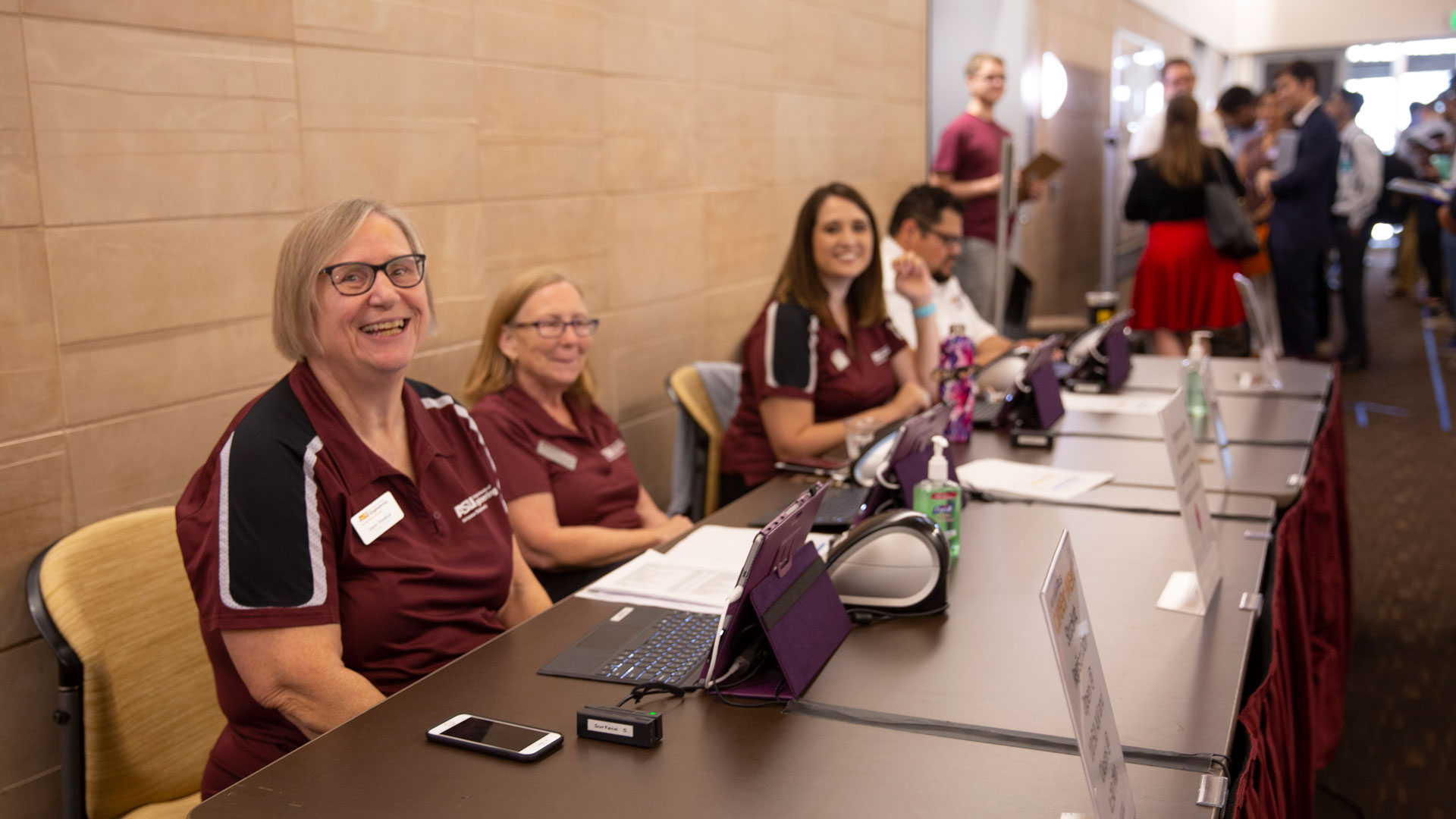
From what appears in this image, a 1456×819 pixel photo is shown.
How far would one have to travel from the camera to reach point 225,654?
159 cm

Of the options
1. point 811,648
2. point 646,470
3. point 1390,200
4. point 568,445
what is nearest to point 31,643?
point 568,445

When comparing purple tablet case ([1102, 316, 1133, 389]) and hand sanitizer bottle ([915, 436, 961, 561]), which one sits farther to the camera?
purple tablet case ([1102, 316, 1133, 389])

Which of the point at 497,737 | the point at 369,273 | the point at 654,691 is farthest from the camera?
the point at 369,273

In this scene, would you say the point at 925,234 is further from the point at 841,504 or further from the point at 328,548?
the point at 328,548

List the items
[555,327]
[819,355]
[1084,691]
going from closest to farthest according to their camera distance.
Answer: [1084,691]
[555,327]
[819,355]

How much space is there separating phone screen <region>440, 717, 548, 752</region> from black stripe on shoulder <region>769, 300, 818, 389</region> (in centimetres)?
177

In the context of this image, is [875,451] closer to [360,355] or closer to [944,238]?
[360,355]

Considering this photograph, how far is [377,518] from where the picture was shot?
1683mm

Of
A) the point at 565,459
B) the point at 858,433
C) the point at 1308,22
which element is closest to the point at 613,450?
the point at 565,459

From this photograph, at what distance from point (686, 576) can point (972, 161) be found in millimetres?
4385

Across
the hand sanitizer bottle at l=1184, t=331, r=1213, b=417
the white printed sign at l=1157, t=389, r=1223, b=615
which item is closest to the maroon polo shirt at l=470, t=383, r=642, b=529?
Answer: the white printed sign at l=1157, t=389, r=1223, b=615

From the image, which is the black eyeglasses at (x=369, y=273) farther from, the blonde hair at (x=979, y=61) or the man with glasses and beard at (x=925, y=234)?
the blonde hair at (x=979, y=61)

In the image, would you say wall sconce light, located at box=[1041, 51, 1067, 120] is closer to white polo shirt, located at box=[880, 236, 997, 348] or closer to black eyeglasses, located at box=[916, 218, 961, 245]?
white polo shirt, located at box=[880, 236, 997, 348]

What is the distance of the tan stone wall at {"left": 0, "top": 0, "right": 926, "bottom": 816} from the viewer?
6.40ft
